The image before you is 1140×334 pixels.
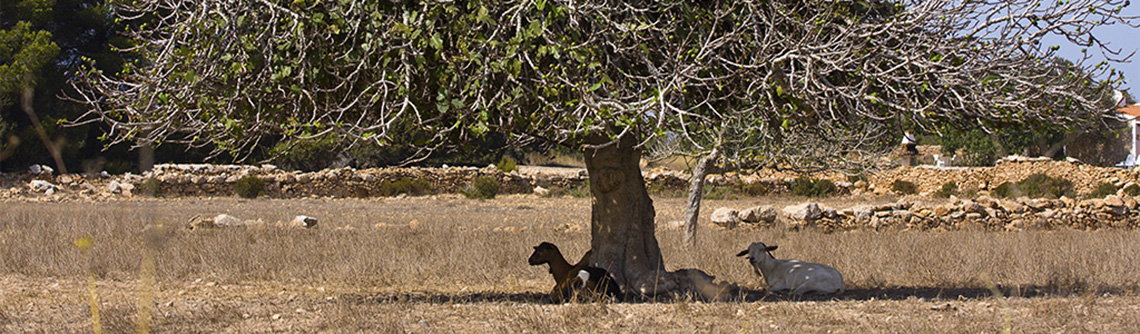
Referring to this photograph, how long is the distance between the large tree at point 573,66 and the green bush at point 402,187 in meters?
20.9

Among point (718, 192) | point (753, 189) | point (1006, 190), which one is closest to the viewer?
point (1006, 190)

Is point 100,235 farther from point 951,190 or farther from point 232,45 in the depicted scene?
point 951,190

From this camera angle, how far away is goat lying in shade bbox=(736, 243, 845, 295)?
26.2 ft

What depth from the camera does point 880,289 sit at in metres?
8.59

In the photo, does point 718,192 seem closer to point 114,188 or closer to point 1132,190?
point 1132,190

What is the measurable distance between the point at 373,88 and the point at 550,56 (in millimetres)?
1217

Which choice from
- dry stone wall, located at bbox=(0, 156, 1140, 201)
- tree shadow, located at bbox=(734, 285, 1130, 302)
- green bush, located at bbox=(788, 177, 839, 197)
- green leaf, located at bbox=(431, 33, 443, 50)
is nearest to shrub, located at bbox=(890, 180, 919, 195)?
dry stone wall, located at bbox=(0, 156, 1140, 201)

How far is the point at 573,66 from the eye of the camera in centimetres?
566

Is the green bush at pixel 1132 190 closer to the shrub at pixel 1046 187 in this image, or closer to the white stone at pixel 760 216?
the shrub at pixel 1046 187

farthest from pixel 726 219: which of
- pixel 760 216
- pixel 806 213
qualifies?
pixel 806 213

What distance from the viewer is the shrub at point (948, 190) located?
29219 millimetres

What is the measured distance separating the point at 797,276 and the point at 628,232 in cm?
167

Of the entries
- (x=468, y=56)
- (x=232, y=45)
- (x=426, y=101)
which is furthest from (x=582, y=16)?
Answer: (x=232, y=45)

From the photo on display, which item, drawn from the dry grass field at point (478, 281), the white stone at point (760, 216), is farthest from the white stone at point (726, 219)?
the dry grass field at point (478, 281)
